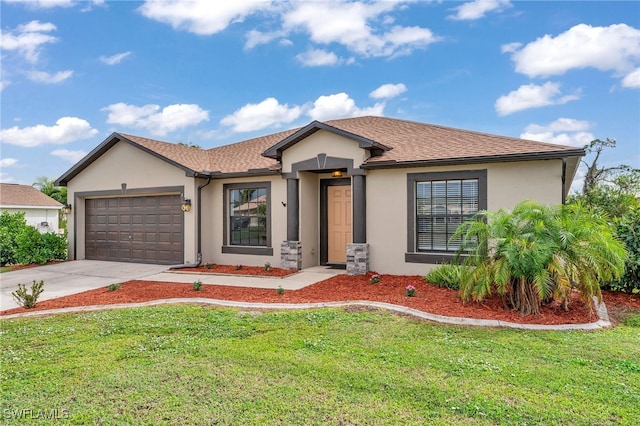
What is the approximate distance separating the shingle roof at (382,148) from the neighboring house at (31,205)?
16.0 meters

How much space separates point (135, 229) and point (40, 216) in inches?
796

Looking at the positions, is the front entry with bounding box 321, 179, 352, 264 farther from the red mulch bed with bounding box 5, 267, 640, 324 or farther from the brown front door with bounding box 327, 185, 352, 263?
the red mulch bed with bounding box 5, 267, 640, 324

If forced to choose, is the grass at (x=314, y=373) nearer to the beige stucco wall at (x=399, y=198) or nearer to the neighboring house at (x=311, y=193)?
the beige stucco wall at (x=399, y=198)

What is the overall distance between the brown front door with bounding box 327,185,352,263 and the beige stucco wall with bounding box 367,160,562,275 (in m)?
1.33

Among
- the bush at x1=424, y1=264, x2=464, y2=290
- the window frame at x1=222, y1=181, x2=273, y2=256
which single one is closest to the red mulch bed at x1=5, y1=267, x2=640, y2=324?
the bush at x1=424, y1=264, x2=464, y2=290

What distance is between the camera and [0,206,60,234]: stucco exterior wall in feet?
87.3

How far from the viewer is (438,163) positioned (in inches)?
359

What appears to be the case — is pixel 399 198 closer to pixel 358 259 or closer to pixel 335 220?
pixel 358 259

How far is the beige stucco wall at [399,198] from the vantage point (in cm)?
862

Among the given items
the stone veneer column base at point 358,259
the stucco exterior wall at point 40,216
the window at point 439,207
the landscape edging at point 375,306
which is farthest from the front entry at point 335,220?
the stucco exterior wall at point 40,216

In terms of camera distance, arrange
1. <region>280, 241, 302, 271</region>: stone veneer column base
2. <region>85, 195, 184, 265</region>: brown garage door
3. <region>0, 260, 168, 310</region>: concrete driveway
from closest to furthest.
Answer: <region>0, 260, 168, 310</region>: concrete driveway, <region>280, 241, 302, 271</region>: stone veneer column base, <region>85, 195, 184, 265</region>: brown garage door

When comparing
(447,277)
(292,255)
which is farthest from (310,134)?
(447,277)

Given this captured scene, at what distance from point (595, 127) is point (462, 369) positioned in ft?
64.4

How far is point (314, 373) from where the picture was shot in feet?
12.5
